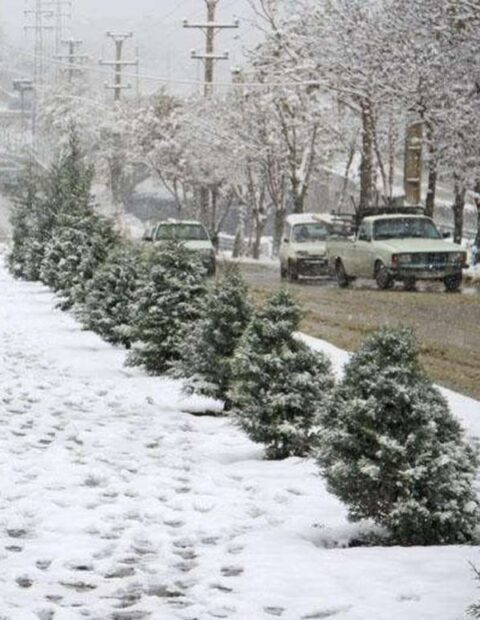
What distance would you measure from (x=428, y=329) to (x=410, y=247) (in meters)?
9.02

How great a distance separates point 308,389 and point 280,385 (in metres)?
0.25

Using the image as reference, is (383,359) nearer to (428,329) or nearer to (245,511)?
(245,511)

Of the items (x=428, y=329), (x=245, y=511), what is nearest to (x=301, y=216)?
(x=428, y=329)

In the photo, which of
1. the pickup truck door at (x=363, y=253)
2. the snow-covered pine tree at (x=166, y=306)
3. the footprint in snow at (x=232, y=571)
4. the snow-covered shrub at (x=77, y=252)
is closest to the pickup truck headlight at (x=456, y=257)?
the pickup truck door at (x=363, y=253)

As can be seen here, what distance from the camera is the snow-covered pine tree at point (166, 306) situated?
1555 cm

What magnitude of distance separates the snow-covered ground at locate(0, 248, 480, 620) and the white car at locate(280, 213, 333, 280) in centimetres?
2388

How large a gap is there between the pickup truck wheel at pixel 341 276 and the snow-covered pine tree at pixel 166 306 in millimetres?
17180

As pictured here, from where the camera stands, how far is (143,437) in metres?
11.6

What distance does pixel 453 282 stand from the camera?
30.1 m

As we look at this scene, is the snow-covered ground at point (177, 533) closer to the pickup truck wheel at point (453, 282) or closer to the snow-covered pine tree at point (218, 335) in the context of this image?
the snow-covered pine tree at point (218, 335)

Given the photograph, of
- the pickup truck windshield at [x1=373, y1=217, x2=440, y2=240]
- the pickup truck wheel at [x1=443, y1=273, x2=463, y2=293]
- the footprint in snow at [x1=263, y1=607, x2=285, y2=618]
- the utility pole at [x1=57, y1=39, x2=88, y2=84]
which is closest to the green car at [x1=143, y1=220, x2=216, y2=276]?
the pickup truck windshield at [x1=373, y1=217, x2=440, y2=240]

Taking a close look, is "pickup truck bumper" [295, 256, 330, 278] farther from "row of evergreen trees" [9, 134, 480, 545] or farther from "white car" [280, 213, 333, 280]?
"row of evergreen trees" [9, 134, 480, 545]

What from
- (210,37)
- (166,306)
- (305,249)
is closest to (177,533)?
(166,306)

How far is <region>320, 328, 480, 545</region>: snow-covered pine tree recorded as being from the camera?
756cm
